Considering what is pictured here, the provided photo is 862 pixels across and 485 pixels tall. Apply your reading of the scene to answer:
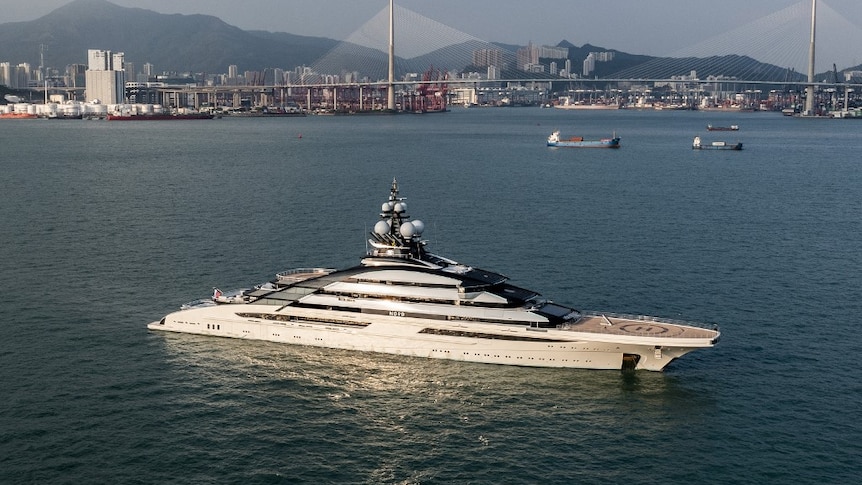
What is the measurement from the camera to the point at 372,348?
100 ft

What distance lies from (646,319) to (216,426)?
46.5 ft

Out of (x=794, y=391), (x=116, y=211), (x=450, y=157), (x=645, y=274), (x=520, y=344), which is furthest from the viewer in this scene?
(x=450, y=157)

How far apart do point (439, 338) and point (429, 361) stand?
0.84 meters

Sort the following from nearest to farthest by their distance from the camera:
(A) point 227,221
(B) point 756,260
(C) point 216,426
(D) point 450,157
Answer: (C) point 216,426 < (B) point 756,260 < (A) point 227,221 < (D) point 450,157

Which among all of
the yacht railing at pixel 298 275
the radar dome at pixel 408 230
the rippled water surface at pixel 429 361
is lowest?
the rippled water surface at pixel 429 361

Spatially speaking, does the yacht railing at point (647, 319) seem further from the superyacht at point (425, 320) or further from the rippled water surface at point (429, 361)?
the rippled water surface at point (429, 361)

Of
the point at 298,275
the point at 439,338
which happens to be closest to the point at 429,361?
the point at 439,338

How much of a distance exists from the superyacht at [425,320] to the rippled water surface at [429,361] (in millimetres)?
595

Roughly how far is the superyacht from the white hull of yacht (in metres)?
0.03

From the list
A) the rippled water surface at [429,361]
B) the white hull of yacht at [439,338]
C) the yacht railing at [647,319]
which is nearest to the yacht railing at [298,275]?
the white hull of yacht at [439,338]

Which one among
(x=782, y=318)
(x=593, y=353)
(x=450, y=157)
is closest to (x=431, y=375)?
(x=593, y=353)

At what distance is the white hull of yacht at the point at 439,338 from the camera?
2877 centimetres

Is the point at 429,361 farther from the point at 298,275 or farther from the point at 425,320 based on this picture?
the point at 298,275

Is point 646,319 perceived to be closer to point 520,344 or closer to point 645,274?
point 520,344
